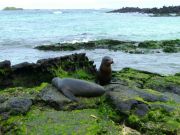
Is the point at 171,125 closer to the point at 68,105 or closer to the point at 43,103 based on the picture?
the point at 68,105

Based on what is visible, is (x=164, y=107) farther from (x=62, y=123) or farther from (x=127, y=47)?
(x=127, y=47)

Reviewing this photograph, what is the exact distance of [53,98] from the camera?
27.3 ft

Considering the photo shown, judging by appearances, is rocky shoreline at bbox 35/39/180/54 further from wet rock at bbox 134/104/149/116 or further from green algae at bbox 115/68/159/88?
wet rock at bbox 134/104/149/116

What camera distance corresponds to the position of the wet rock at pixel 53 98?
8.15m

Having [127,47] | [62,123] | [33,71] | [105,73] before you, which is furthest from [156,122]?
[127,47]

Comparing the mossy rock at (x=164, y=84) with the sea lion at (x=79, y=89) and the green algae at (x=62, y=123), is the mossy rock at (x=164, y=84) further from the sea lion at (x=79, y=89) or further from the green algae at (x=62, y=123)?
the green algae at (x=62, y=123)

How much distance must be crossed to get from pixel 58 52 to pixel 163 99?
18106 mm

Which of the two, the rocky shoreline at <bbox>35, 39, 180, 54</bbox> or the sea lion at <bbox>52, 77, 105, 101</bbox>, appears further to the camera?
the rocky shoreline at <bbox>35, 39, 180, 54</bbox>

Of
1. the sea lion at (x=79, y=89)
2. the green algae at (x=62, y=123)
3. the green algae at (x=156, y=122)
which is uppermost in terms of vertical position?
the sea lion at (x=79, y=89)

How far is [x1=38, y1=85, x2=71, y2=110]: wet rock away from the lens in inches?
321

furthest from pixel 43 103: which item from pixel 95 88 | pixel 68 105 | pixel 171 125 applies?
pixel 171 125

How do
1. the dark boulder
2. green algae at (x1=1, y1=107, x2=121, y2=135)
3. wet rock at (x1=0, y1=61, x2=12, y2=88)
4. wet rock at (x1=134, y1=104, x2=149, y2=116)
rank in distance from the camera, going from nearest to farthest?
green algae at (x1=1, y1=107, x2=121, y2=135) → the dark boulder → wet rock at (x1=134, y1=104, x2=149, y2=116) → wet rock at (x1=0, y1=61, x2=12, y2=88)

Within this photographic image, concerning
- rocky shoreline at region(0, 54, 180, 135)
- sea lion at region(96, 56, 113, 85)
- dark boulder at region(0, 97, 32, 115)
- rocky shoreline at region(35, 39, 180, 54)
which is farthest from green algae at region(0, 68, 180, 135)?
rocky shoreline at region(35, 39, 180, 54)

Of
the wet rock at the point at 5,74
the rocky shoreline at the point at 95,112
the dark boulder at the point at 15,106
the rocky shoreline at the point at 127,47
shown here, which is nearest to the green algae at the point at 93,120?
the rocky shoreline at the point at 95,112
